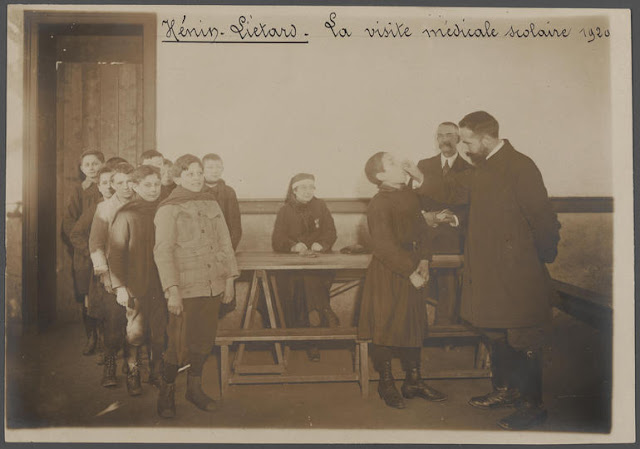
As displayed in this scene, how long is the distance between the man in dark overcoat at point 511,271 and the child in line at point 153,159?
195cm

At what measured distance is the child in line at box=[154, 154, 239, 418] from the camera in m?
3.00

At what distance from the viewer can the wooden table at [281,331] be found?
303 centimetres

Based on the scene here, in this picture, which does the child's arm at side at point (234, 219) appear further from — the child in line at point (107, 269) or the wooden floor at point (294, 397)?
the wooden floor at point (294, 397)

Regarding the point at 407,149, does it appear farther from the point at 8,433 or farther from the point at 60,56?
the point at 8,433

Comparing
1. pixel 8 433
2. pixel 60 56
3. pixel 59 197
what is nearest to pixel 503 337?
pixel 59 197

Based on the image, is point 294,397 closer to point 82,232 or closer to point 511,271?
point 511,271

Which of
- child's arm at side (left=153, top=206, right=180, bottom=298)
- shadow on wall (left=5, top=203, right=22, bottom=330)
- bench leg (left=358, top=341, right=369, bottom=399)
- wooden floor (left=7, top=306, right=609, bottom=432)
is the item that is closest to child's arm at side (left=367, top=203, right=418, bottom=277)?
bench leg (left=358, top=341, right=369, bottom=399)

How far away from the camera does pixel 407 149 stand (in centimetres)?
316

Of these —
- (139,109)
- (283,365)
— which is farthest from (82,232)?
(283,365)

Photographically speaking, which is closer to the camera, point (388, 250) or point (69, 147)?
point (388, 250)

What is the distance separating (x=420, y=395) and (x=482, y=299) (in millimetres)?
711

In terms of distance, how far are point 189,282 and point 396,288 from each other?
1253 millimetres

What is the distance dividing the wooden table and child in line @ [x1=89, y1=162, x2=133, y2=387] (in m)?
0.67

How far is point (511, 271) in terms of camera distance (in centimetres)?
304
